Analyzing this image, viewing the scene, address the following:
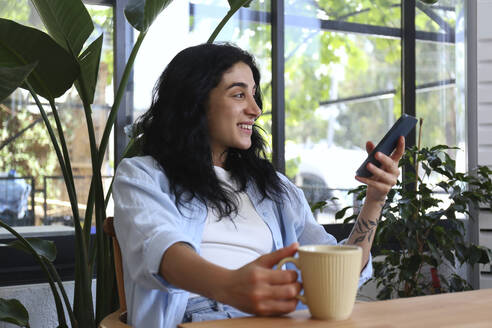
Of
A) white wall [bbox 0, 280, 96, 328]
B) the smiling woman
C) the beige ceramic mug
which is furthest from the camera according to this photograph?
white wall [bbox 0, 280, 96, 328]

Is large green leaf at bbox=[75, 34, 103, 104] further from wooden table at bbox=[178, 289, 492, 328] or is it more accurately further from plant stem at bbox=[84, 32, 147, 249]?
wooden table at bbox=[178, 289, 492, 328]

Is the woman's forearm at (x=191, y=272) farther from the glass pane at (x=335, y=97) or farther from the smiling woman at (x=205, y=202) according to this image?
the glass pane at (x=335, y=97)

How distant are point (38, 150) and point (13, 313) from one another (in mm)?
825

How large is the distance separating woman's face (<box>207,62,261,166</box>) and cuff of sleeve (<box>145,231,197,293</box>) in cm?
54

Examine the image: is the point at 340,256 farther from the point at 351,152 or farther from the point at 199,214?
the point at 351,152

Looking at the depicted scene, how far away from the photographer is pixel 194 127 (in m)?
1.52

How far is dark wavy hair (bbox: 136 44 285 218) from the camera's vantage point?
1.46 meters

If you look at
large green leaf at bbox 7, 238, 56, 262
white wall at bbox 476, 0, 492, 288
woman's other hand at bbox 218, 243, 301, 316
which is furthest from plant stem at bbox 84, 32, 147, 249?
white wall at bbox 476, 0, 492, 288

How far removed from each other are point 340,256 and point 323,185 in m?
2.38

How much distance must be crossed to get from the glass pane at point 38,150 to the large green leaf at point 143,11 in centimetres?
76

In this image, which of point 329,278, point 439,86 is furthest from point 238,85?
point 439,86

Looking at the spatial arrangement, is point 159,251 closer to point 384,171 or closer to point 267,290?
point 267,290

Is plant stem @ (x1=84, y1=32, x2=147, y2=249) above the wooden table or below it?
above

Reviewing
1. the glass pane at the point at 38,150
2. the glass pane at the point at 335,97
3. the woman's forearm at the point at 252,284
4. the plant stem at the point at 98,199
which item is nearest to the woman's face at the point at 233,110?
the plant stem at the point at 98,199
